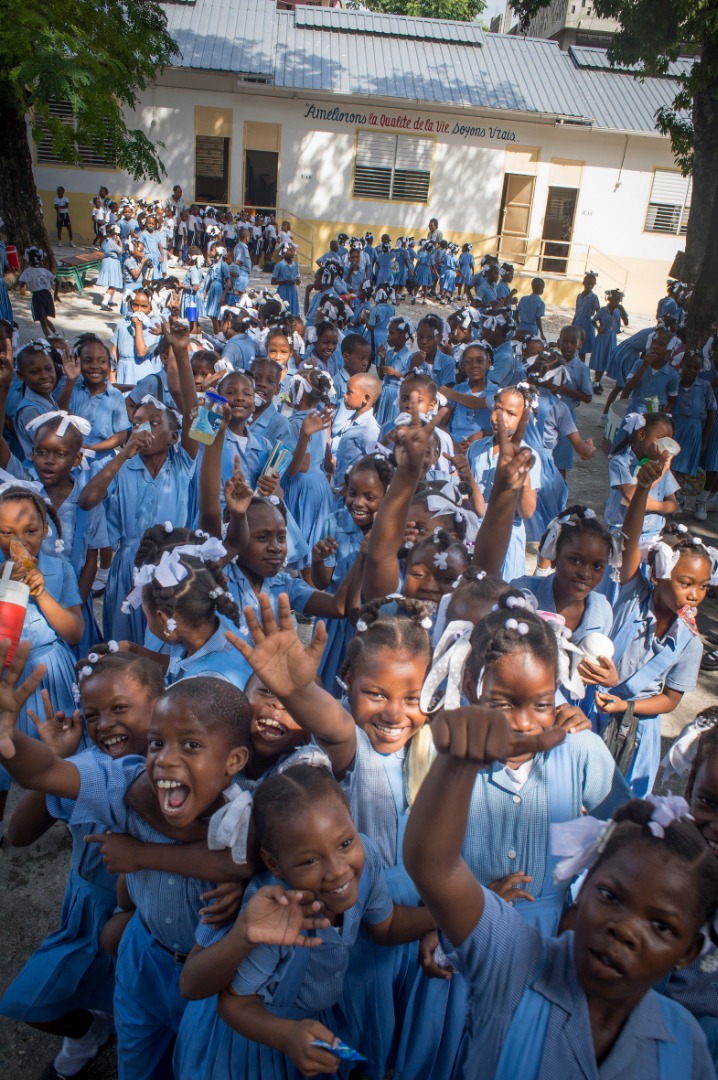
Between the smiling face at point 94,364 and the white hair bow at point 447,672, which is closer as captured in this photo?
the white hair bow at point 447,672

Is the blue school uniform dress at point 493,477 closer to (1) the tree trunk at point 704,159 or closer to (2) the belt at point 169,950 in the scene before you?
(2) the belt at point 169,950

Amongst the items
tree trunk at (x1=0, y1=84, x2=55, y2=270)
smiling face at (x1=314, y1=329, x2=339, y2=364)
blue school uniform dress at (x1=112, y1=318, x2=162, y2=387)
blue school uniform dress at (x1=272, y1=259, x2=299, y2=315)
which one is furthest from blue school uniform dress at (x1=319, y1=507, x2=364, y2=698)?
tree trunk at (x1=0, y1=84, x2=55, y2=270)

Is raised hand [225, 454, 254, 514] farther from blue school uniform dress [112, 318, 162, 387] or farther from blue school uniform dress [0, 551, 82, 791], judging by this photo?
blue school uniform dress [112, 318, 162, 387]

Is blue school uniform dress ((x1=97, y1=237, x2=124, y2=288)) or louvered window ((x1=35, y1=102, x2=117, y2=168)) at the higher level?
louvered window ((x1=35, y1=102, x2=117, y2=168))

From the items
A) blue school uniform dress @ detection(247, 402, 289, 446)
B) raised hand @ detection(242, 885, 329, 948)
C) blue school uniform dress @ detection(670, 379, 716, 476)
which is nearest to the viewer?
raised hand @ detection(242, 885, 329, 948)

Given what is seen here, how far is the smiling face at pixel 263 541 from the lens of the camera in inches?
127

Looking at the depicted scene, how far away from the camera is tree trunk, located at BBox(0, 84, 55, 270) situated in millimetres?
13484

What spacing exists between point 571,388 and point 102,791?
6183mm

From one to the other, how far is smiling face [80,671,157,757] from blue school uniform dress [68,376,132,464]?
3.31 meters

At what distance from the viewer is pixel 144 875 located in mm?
1979

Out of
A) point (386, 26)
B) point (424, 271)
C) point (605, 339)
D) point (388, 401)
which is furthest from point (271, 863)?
point (386, 26)

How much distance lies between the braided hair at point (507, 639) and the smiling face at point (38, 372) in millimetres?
3759

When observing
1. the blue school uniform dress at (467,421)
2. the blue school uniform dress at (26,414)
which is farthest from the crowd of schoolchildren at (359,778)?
the blue school uniform dress at (467,421)

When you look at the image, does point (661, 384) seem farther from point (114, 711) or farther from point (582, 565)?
point (114, 711)
